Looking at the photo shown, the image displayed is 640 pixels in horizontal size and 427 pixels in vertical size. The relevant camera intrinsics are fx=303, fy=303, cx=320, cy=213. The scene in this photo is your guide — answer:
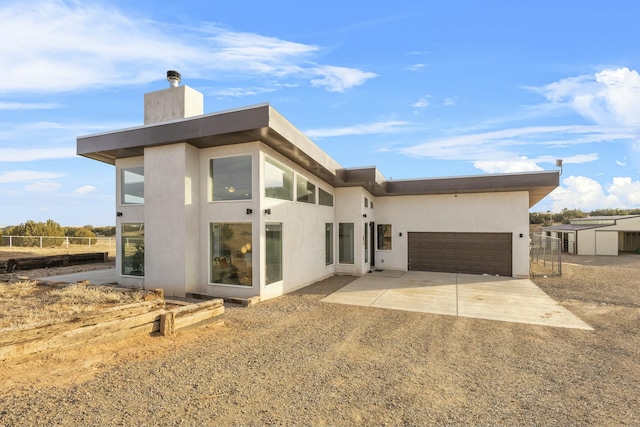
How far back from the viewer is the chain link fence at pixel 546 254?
42.5ft

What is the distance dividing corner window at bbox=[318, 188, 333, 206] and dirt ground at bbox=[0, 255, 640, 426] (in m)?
5.93

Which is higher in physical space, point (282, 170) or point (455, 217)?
point (282, 170)

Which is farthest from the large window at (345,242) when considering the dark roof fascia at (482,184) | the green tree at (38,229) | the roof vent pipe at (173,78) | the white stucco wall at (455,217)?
the green tree at (38,229)

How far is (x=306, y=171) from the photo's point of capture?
10555 millimetres

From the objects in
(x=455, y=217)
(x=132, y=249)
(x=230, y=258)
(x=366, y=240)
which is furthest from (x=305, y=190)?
(x=455, y=217)

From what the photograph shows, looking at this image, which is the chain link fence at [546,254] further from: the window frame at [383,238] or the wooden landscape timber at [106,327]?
the wooden landscape timber at [106,327]

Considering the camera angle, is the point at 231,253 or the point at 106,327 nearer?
the point at 106,327

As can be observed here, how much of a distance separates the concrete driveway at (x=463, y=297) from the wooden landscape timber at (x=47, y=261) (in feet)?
43.0

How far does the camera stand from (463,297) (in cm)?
882

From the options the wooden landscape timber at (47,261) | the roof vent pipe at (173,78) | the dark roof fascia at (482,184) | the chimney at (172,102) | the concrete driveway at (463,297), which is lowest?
the concrete driveway at (463,297)

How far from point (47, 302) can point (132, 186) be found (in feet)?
14.9

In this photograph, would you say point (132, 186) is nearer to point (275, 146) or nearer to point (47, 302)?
point (47, 302)

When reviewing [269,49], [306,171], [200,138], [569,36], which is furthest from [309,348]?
[569,36]

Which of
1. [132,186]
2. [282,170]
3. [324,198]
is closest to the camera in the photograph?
[282,170]
